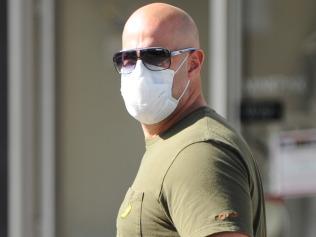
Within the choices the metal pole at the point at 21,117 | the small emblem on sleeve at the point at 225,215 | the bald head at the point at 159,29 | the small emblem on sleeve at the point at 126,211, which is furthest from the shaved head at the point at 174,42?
Result: the metal pole at the point at 21,117

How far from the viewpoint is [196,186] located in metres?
1.64

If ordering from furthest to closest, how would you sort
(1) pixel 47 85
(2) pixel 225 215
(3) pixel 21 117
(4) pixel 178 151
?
(1) pixel 47 85, (3) pixel 21 117, (4) pixel 178 151, (2) pixel 225 215

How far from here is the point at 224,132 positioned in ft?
5.93

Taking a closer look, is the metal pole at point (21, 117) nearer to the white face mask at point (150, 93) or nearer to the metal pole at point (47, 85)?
the metal pole at point (47, 85)

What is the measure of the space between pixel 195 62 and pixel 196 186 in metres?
0.49

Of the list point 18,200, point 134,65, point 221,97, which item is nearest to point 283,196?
point 221,97

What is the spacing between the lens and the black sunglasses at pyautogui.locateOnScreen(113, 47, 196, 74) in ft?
6.25

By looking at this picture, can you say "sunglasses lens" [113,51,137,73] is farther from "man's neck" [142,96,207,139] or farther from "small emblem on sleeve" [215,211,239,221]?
"small emblem on sleeve" [215,211,239,221]

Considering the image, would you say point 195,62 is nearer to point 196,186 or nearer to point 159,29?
point 159,29

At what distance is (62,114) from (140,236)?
109 inches

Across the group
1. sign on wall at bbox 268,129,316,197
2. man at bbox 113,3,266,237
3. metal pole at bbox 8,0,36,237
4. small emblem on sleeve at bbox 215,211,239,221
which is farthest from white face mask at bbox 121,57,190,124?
sign on wall at bbox 268,129,316,197

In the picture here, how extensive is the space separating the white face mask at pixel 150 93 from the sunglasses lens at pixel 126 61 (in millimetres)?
16

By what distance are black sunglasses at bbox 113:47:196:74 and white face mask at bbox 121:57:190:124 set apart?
0.05 feet

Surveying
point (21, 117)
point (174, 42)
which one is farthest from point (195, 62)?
point (21, 117)
